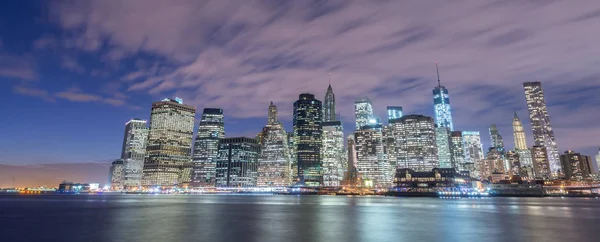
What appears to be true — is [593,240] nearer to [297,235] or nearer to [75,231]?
[297,235]

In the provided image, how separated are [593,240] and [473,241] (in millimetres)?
11139

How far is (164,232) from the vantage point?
3512cm

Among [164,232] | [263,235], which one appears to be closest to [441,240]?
[263,235]

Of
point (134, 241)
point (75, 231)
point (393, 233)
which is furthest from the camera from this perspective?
point (75, 231)

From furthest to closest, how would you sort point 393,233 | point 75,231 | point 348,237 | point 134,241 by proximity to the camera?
point 75,231 < point 393,233 < point 348,237 < point 134,241

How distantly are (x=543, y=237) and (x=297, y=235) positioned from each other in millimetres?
24495

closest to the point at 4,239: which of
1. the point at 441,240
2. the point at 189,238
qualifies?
the point at 189,238

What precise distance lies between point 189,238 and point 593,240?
37.5m

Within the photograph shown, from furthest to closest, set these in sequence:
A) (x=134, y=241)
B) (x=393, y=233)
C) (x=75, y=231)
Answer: (x=75, y=231) → (x=393, y=233) → (x=134, y=241)

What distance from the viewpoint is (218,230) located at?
1480 inches

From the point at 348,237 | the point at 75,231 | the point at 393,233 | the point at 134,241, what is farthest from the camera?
the point at 75,231

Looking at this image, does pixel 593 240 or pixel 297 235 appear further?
pixel 297 235

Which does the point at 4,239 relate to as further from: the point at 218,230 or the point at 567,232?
the point at 567,232

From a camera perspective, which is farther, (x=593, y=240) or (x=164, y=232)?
(x=164, y=232)
